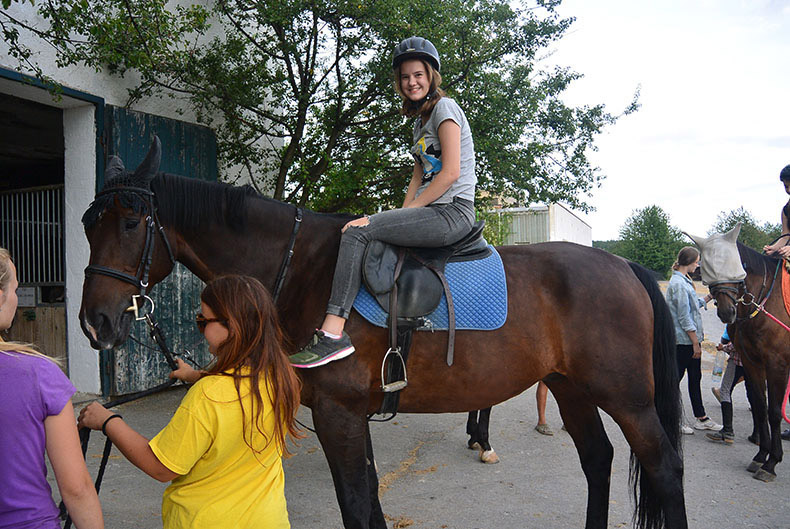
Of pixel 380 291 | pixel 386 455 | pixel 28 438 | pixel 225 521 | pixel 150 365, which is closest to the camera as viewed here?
pixel 28 438

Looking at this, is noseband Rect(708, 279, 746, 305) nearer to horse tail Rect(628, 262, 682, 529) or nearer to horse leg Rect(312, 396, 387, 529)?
horse tail Rect(628, 262, 682, 529)

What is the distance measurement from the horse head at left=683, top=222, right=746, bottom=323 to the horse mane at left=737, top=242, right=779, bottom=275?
0.16m

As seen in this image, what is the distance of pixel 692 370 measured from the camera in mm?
6395

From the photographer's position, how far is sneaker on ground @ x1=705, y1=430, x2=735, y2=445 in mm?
5773

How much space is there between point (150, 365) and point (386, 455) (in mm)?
3428

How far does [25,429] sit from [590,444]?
3208 mm

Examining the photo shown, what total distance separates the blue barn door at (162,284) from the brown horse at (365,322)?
410 cm

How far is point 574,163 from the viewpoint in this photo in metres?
8.26

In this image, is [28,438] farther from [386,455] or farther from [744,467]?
[744,467]

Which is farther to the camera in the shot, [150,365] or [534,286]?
[150,365]

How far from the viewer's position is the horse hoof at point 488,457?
516cm

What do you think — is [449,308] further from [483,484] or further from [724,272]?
[724,272]

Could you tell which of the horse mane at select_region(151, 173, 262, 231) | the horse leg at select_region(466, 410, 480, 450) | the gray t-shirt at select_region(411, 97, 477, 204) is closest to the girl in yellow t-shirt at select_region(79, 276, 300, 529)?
the horse mane at select_region(151, 173, 262, 231)

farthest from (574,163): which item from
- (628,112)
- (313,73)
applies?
(313,73)
